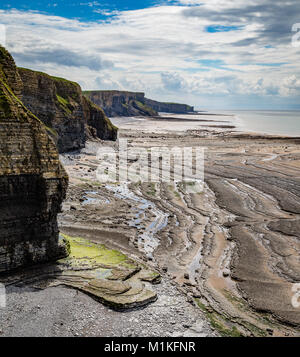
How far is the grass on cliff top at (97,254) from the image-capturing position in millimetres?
20453

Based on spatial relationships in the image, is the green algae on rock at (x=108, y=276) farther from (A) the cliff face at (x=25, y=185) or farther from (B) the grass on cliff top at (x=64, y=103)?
(B) the grass on cliff top at (x=64, y=103)

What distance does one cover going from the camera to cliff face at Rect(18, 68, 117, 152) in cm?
4688

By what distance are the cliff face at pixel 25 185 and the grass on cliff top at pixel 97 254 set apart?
2557 millimetres

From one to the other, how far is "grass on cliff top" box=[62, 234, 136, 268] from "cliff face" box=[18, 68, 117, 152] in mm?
27660

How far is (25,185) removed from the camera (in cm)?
1758

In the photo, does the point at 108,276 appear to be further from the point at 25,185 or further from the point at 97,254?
the point at 25,185

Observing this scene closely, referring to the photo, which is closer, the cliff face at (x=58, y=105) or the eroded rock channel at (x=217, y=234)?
the eroded rock channel at (x=217, y=234)

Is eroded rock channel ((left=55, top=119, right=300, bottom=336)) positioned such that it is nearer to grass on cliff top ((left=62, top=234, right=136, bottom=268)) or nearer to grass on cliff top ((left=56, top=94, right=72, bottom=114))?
grass on cliff top ((left=62, top=234, right=136, bottom=268))

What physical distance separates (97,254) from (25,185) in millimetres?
6877

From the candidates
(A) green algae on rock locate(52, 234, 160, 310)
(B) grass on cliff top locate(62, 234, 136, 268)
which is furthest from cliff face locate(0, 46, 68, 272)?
(B) grass on cliff top locate(62, 234, 136, 268)

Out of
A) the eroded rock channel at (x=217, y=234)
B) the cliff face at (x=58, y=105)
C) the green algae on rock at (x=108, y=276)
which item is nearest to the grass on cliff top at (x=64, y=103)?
the cliff face at (x=58, y=105)

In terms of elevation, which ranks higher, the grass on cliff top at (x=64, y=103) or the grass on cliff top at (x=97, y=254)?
the grass on cliff top at (x=64, y=103)

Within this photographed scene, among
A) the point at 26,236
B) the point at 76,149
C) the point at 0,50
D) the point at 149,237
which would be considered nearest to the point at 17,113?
the point at 0,50

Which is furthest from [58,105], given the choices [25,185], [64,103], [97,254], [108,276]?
[108,276]
